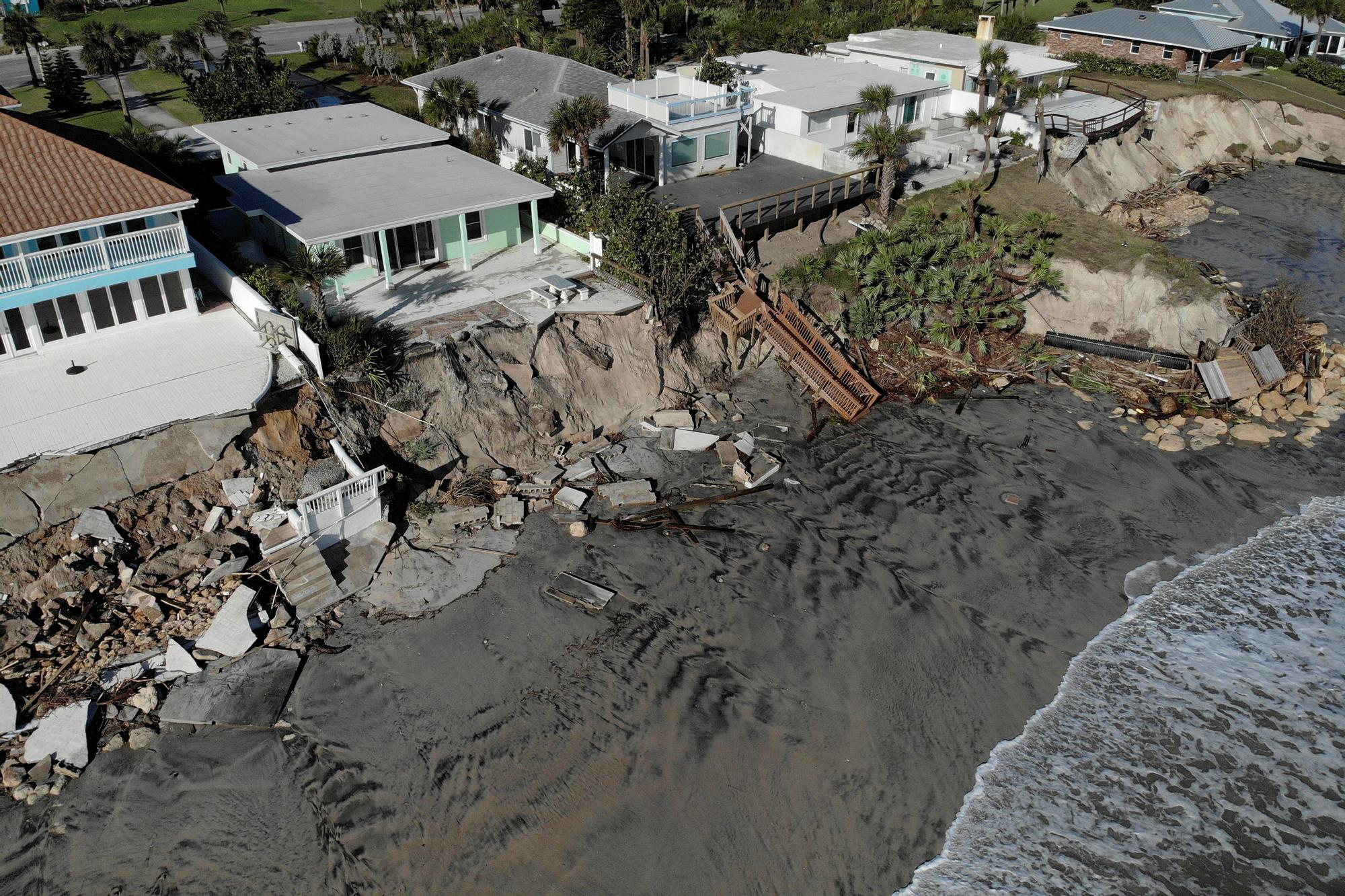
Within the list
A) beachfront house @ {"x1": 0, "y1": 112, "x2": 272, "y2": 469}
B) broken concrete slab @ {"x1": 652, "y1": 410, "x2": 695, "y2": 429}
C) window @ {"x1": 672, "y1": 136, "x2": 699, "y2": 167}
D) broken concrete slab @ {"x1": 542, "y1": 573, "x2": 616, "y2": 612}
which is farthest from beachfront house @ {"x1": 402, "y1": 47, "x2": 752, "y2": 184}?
broken concrete slab @ {"x1": 542, "y1": 573, "x2": 616, "y2": 612}

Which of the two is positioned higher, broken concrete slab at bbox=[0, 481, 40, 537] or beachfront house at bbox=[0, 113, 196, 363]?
beachfront house at bbox=[0, 113, 196, 363]

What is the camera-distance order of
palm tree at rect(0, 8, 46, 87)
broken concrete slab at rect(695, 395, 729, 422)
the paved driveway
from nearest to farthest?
broken concrete slab at rect(695, 395, 729, 422) → the paved driveway → palm tree at rect(0, 8, 46, 87)

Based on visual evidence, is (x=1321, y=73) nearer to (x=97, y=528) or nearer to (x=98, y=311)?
(x=98, y=311)

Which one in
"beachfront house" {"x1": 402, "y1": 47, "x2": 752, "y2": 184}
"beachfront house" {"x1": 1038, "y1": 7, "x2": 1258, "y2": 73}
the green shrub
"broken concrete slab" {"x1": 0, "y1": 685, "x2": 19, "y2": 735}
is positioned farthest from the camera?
the green shrub

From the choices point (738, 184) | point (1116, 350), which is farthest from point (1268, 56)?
point (738, 184)

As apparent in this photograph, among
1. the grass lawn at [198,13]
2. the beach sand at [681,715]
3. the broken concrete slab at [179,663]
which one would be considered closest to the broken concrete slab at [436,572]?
the beach sand at [681,715]

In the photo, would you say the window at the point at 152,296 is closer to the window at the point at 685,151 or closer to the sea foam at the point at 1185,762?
the window at the point at 685,151

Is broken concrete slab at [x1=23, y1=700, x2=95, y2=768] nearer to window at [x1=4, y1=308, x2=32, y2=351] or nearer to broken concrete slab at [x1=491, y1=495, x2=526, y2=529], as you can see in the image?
broken concrete slab at [x1=491, y1=495, x2=526, y2=529]
